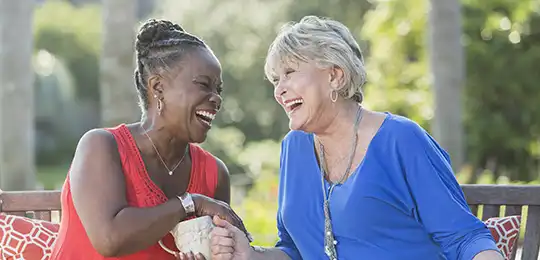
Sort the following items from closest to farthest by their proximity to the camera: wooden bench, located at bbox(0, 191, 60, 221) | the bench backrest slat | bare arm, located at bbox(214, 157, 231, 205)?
bare arm, located at bbox(214, 157, 231, 205), the bench backrest slat, wooden bench, located at bbox(0, 191, 60, 221)

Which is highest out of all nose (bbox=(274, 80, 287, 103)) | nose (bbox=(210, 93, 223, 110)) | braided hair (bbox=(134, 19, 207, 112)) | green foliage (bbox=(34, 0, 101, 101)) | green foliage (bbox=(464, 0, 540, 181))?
braided hair (bbox=(134, 19, 207, 112))

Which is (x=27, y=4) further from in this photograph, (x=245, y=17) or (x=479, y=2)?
(x=245, y=17)

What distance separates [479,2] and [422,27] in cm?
78

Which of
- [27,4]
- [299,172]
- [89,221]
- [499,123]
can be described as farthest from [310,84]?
[499,123]

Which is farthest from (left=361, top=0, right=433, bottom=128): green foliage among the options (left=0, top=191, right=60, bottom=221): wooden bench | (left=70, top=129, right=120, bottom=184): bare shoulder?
(left=70, top=129, right=120, bottom=184): bare shoulder

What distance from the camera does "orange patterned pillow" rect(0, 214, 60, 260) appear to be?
11.0 ft

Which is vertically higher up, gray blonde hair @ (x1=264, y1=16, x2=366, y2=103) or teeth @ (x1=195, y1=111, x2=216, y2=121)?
gray blonde hair @ (x1=264, y1=16, x2=366, y2=103)

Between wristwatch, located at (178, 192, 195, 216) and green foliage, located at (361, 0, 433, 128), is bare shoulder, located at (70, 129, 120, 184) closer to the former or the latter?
wristwatch, located at (178, 192, 195, 216)

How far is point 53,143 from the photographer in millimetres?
27141

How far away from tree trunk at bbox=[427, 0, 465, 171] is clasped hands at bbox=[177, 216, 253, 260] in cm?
471

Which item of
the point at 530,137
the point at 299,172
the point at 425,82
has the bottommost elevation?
the point at 530,137

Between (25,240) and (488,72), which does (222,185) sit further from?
(488,72)

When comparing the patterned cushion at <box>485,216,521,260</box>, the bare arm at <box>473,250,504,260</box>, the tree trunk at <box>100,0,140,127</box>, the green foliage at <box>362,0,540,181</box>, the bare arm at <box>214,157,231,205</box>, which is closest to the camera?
the bare arm at <box>473,250,504,260</box>

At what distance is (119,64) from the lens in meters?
5.94
